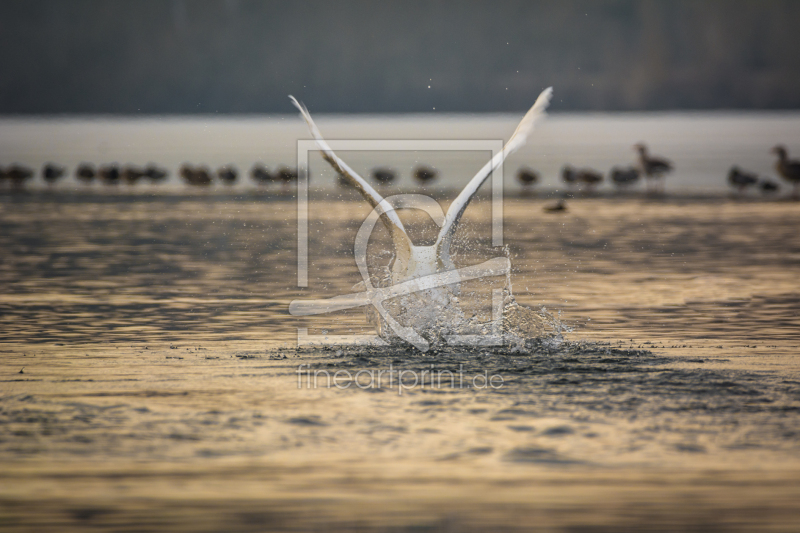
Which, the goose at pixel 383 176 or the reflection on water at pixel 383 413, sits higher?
the goose at pixel 383 176

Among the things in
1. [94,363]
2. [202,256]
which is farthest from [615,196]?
[94,363]

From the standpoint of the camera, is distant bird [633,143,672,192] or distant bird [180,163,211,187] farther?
distant bird [180,163,211,187]

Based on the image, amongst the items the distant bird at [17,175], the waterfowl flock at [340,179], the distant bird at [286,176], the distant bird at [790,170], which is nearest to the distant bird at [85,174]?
the waterfowl flock at [340,179]

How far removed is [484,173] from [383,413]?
332 cm

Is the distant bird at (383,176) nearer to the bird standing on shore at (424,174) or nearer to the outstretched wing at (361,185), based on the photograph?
the bird standing on shore at (424,174)

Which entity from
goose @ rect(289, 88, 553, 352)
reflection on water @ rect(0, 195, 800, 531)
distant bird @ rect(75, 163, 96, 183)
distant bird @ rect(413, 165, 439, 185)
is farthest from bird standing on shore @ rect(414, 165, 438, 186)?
goose @ rect(289, 88, 553, 352)

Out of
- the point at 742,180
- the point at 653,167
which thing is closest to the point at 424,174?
the point at 653,167

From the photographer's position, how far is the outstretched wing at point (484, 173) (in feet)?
34.6

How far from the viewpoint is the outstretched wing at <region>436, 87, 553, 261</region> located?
10555mm

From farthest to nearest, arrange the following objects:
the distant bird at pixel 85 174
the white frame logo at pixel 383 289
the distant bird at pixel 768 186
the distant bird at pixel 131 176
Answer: the distant bird at pixel 85 174 → the distant bird at pixel 131 176 → the distant bird at pixel 768 186 → the white frame logo at pixel 383 289

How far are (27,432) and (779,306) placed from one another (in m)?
8.99

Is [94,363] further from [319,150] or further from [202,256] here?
[202,256]

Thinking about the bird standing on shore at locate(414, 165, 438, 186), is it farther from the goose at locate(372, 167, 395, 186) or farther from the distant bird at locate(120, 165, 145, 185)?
the distant bird at locate(120, 165, 145, 185)

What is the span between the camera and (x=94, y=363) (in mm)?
9984
